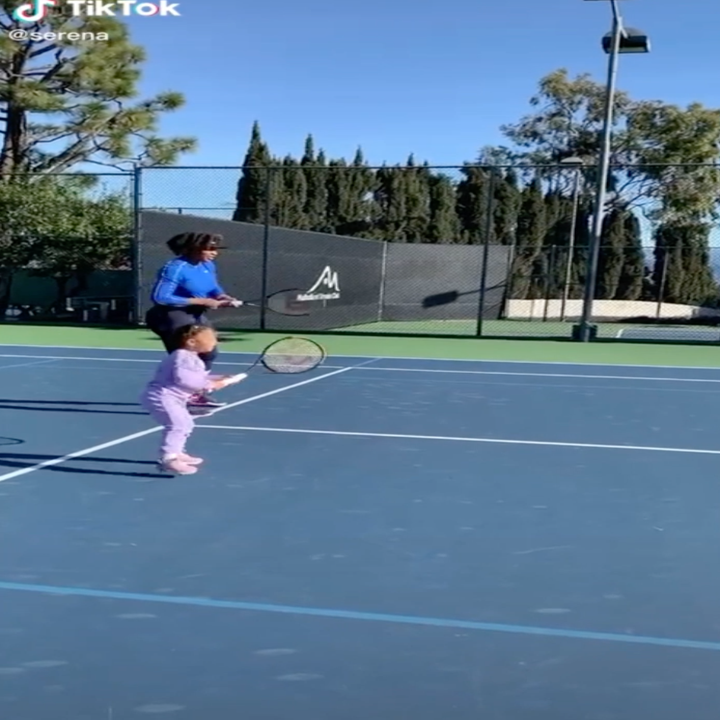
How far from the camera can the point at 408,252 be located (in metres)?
18.8

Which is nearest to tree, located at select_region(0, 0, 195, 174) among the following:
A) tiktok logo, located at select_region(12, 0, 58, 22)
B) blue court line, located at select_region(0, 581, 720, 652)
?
tiktok logo, located at select_region(12, 0, 58, 22)

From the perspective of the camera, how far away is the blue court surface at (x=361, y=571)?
244 cm

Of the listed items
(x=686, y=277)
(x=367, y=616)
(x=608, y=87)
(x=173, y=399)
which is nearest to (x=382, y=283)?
(x=608, y=87)

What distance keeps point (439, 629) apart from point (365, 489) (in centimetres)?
177

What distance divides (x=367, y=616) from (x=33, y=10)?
60.6 ft

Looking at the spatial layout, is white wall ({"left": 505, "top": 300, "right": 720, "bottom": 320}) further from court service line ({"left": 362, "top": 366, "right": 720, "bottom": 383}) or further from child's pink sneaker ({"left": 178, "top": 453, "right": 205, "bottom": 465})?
Result: child's pink sneaker ({"left": 178, "top": 453, "right": 205, "bottom": 465})

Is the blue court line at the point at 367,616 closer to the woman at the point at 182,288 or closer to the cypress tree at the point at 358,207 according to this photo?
the woman at the point at 182,288

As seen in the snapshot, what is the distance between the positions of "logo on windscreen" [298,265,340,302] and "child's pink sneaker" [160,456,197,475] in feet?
33.9

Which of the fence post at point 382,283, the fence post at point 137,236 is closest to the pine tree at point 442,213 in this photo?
the fence post at point 382,283

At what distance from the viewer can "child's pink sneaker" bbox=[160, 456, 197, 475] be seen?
4781 millimetres

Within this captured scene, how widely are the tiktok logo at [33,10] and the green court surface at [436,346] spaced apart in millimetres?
7126

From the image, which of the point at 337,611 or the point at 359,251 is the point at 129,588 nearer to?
the point at 337,611

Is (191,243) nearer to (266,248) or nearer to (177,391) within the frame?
(177,391)

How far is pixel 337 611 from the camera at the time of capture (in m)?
2.97
